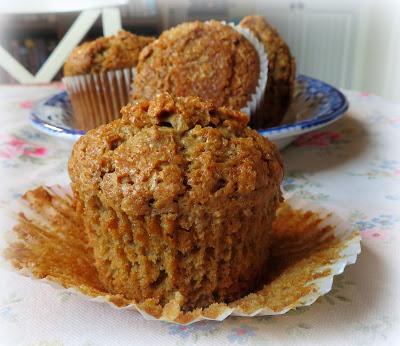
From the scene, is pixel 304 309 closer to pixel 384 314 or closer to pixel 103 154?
pixel 384 314

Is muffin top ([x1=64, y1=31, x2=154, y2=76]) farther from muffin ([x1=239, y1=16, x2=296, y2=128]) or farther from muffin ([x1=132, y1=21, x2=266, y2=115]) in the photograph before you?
muffin ([x1=239, y1=16, x2=296, y2=128])

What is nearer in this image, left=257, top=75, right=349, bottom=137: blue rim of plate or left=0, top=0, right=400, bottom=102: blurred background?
left=257, top=75, right=349, bottom=137: blue rim of plate

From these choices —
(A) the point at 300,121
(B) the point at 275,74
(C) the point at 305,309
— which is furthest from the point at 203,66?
(C) the point at 305,309

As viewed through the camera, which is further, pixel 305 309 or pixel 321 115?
pixel 321 115

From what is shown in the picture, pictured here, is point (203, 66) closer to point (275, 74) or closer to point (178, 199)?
point (275, 74)

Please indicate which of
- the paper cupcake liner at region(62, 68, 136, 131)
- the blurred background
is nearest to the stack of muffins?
the paper cupcake liner at region(62, 68, 136, 131)

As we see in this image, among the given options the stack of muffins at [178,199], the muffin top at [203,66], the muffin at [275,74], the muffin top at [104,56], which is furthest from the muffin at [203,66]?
the stack of muffins at [178,199]

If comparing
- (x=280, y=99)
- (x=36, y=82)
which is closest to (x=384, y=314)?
(x=280, y=99)
